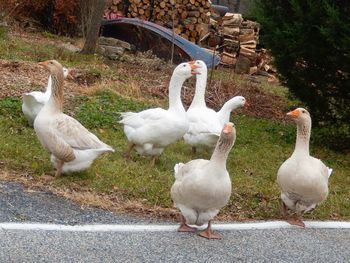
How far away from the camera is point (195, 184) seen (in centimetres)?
552

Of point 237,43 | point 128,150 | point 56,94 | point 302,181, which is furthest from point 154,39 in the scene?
point 302,181

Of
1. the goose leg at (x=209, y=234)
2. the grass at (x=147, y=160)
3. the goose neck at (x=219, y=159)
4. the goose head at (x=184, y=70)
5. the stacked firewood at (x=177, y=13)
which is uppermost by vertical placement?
the goose neck at (x=219, y=159)

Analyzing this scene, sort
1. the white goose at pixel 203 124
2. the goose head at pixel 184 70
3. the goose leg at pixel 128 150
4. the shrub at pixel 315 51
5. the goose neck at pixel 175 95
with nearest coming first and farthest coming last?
the goose neck at pixel 175 95 → the goose leg at pixel 128 150 → the goose head at pixel 184 70 → the white goose at pixel 203 124 → the shrub at pixel 315 51

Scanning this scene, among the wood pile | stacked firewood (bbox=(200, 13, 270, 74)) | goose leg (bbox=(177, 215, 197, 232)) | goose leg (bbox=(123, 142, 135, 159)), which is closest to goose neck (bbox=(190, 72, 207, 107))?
goose leg (bbox=(123, 142, 135, 159))

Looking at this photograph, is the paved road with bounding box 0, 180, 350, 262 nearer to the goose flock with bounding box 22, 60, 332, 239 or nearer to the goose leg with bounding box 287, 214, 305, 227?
the goose leg with bounding box 287, 214, 305, 227

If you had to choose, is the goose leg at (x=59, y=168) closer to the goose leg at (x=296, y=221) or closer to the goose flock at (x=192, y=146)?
the goose flock at (x=192, y=146)

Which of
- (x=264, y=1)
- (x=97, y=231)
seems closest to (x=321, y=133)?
(x=264, y=1)

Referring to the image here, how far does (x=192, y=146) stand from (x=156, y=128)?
1.18 metres

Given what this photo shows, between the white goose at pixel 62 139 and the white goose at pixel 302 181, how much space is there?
5.88 ft

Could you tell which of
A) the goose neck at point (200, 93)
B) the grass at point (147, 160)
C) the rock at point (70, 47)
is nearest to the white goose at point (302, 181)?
the grass at point (147, 160)

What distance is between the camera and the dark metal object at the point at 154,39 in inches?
660

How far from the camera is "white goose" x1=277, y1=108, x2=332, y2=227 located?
620cm

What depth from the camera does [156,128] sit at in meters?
7.82

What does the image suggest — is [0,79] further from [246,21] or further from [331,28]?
[246,21]
